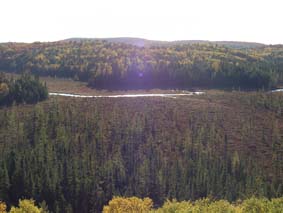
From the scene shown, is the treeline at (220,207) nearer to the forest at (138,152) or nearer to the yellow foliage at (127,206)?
the yellow foliage at (127,206)

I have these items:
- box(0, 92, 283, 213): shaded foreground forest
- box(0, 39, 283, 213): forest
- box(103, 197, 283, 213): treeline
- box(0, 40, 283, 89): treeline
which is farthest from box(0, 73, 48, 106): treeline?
box(103, 197, 283, 213): treeline

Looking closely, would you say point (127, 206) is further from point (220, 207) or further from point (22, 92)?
point (22, 92)

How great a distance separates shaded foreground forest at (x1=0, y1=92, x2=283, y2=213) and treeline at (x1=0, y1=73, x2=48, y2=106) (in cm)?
760

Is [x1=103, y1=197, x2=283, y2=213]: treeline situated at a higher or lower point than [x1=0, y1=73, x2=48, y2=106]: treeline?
lower

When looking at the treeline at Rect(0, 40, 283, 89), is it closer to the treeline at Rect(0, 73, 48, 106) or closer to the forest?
the forest

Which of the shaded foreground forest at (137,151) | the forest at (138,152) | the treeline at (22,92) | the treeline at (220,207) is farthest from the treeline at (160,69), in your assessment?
the treeline at (220,207)

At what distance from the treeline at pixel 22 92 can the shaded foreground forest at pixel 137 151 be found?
7597 millimetres

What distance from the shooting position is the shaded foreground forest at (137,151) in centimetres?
8500

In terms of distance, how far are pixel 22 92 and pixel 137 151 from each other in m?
50.6

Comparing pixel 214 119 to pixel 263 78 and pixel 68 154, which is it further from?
pixel 263 78

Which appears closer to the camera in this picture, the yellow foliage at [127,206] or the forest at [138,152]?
the yellow foliage at [127,206]

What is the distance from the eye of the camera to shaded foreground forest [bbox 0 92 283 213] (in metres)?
85.0

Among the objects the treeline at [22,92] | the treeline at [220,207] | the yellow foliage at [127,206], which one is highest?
the treeline at [22,92]

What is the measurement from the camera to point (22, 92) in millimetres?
130750
